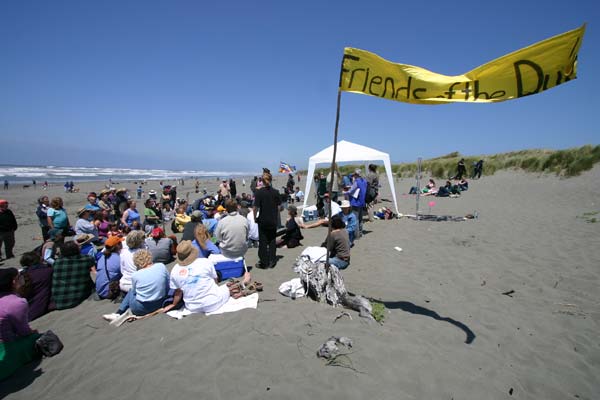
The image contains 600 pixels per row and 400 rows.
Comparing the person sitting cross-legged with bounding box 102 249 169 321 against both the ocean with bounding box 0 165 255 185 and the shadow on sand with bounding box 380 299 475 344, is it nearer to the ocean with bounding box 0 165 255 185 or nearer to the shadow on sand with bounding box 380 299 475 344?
the shadow on sand with bounding box 380 299 475 344

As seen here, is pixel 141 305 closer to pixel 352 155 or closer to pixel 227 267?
pixel 227 267

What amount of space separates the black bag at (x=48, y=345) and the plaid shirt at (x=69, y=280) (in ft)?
4.56

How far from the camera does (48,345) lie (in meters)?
3.13

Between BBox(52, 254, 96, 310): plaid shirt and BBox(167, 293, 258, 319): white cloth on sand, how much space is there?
78.1 inches

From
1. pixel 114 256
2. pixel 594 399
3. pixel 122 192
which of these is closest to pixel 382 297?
pixel 594 399

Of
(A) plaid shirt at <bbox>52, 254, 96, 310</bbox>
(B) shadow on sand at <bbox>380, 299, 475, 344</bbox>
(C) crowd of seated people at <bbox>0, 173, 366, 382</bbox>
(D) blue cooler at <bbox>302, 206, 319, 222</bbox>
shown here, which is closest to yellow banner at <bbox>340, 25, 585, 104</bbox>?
(C) crowd of seated people at <bbox>0, 173, 366, 382</bbox>

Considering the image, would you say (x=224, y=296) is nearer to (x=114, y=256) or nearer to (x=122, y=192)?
(x=114, y=256)

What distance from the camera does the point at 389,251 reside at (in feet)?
20.8

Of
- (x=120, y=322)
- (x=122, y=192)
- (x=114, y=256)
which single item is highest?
(x=122, y=192)

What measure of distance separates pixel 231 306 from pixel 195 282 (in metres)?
0.60

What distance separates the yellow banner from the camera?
8.46ft

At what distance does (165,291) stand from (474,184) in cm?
2094

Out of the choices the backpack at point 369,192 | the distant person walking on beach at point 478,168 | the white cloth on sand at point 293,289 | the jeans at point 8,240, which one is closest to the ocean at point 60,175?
A: the jeans at point 8,240

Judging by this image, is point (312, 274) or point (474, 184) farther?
point (474, 184)
